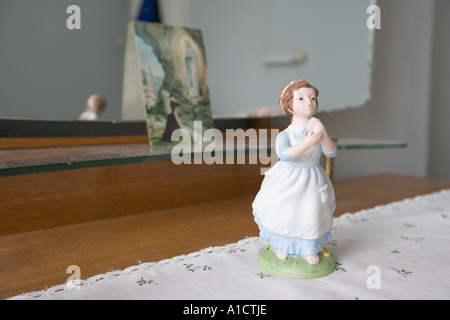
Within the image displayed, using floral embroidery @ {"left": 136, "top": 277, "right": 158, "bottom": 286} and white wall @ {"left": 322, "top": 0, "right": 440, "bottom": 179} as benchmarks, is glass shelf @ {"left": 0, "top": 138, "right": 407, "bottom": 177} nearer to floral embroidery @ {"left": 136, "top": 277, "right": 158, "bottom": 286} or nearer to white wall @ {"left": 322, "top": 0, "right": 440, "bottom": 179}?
floral embroidery @ {"left": 136, "top": 277, "right": 158, "bottom": 286}

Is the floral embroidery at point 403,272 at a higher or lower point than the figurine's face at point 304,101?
lower

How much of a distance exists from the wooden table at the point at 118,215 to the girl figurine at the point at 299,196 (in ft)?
0.55

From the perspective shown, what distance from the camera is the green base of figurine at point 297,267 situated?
1.66 feet

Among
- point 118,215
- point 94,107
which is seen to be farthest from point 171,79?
point 118,215

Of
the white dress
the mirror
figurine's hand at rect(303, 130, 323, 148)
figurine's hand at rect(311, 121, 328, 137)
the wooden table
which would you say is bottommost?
the wooden table

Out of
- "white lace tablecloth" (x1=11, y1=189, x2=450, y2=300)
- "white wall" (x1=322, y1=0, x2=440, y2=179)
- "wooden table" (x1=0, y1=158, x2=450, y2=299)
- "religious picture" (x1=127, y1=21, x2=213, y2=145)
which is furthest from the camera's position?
"white wall" (x1=322, y1=0, x2=440, y2=179)

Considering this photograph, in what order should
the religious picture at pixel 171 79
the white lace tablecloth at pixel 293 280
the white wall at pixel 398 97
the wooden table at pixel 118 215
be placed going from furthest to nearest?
the white wall at pixel 398 97 → the religious picture at pixel 171 79 → the wooden table at pixel 118 215 → the white lace tablecloth at pixel 293 280

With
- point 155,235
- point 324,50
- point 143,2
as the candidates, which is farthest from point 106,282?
point 324,50

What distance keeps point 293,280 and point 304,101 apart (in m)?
0.24

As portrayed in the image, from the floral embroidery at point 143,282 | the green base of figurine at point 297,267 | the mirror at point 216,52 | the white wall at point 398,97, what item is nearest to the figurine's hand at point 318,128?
the green base of figurine at point 297,267

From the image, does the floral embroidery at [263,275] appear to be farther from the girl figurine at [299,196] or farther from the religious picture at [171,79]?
the religious picture at [171,79]

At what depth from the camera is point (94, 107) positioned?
851 mm

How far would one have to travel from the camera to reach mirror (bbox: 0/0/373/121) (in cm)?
77

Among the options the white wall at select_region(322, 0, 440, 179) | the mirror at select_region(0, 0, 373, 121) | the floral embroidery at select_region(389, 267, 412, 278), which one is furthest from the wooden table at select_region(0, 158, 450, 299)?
the white wall at select_region(322, 0, 440, 179)
